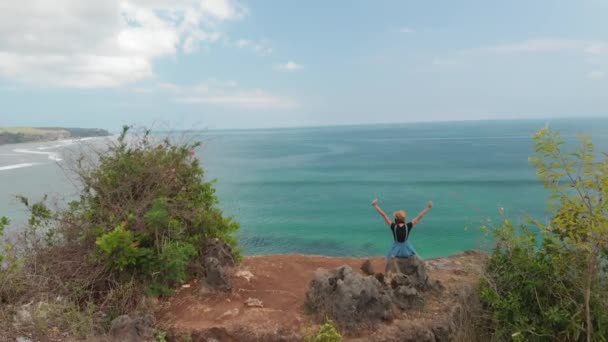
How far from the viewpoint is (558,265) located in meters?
6.50

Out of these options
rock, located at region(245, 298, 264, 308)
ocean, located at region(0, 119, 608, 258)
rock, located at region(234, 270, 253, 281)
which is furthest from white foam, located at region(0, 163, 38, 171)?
rock, located at region(245, 298, 264, 308)

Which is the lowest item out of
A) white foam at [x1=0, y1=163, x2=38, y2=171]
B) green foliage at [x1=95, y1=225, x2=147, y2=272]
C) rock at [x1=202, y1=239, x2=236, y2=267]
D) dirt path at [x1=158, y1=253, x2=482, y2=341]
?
dirt path at [x1=158, y1=253, x2=482, y2=341]

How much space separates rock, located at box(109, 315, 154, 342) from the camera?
6684 mm

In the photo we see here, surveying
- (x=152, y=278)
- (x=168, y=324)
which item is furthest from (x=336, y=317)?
(x=152, y=278)

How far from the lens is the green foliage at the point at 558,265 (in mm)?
5582

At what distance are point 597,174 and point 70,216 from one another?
9621 millimetres

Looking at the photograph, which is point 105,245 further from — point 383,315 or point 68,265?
point 383,315

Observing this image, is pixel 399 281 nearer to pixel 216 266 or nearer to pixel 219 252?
pixel 216 266

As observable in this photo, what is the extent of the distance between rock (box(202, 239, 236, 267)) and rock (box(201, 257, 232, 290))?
1.74 ft

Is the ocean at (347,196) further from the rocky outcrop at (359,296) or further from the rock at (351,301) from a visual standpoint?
Answer: the rock at (351,301)

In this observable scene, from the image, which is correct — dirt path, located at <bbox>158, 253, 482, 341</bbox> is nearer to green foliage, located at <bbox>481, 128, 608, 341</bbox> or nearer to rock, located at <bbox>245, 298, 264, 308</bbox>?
rock, located at <bbox>245, 298, 264, 308</bbox>

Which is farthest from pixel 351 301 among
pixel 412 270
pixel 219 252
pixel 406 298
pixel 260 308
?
pixel 219 252

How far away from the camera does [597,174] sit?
5.45 metres

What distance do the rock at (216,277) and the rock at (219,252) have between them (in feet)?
1.74
